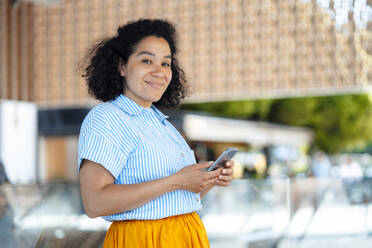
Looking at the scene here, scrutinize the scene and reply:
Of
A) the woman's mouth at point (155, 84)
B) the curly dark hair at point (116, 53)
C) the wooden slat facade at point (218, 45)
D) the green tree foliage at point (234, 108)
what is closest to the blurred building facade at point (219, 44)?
the wooden slat facade at point (218, 45)

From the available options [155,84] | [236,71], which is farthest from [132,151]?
[236,71]

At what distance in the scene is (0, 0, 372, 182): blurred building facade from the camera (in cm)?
837

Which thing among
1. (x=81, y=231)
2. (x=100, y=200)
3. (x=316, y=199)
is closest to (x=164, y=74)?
(x=100, y=200)

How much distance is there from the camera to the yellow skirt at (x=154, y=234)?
1729mm

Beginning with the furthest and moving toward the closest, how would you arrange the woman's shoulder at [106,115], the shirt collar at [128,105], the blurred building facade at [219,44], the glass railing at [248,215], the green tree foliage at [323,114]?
1. the green tree foliage at [323,114]
2. the blurred building facade at [219,44]
3. the glass railing at [248,215]
4. the shirt collar at [128,105]
5. the woman's shoulder at [106,115]

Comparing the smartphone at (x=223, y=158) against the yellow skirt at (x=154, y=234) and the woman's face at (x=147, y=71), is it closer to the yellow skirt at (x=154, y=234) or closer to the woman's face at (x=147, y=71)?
the yellow skirt at (x=154, y=234)

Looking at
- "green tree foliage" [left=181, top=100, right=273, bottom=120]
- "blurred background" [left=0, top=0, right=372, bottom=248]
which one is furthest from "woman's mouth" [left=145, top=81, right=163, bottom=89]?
"green tree foliage" [left=181, top=100, right=273, bottom=120]

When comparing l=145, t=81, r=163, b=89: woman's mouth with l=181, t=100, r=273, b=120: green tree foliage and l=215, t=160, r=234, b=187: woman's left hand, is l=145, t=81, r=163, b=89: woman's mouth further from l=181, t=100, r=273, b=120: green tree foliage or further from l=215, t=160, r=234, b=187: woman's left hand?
l=181, t=100, r=273, b=120: green tree foliage

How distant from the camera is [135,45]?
1.88m

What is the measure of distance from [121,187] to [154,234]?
209 millimetres

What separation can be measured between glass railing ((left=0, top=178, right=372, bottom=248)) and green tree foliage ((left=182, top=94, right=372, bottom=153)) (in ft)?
56.6

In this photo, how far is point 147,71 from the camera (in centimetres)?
184

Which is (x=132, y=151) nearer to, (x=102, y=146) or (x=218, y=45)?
(x=102, y=146)

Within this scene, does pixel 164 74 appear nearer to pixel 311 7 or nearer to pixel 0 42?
pixel 311 7
